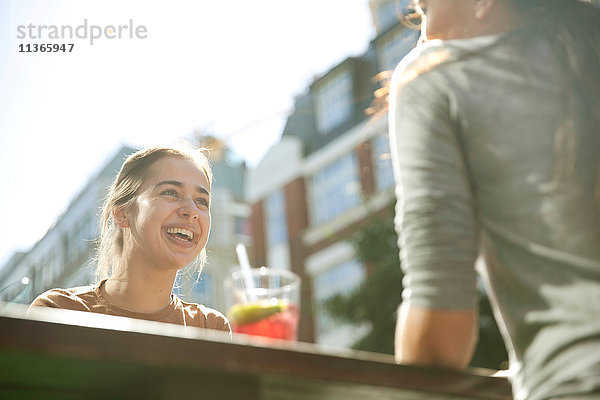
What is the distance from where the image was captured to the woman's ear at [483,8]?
96cm

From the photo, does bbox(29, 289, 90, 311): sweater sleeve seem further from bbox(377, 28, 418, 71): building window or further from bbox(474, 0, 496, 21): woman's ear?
bbox(377, 28, 418, 71): building window

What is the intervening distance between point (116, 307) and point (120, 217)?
1.09ft

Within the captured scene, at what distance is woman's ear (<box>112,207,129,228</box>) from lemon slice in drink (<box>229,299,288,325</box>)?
35.6 inches

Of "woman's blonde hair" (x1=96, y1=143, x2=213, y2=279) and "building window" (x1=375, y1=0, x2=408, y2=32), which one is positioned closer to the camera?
"woman's blonde hair" (x1=96, y1=143, x2=213, y2=279)

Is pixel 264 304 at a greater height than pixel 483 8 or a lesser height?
lesser

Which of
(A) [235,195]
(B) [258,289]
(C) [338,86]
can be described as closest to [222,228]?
(A) [235,195]

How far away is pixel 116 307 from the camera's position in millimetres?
1606

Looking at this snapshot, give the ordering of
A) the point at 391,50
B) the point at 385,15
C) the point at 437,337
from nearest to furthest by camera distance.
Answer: the point at 437,337, the point at 391,50, the point at 385,15

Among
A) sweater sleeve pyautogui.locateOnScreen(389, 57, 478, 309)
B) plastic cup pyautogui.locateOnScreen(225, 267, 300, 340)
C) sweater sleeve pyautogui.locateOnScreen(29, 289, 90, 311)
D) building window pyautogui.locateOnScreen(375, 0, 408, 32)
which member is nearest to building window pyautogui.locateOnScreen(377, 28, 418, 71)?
building window pyautogui.locateOnScreen(375, 0, 408, 32)

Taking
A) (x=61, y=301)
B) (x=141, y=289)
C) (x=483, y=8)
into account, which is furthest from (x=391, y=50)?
(x=483, y=8)

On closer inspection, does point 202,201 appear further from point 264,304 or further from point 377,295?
point 377,295

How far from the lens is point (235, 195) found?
18.9m

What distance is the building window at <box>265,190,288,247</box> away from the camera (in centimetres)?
Answer: 1584

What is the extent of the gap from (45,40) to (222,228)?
1822cm
